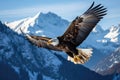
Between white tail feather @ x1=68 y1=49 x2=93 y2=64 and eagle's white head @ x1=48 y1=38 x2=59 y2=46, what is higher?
eagle's white head @ x1=48 y1=38 x2=59 y2=46

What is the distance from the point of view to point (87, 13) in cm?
1603

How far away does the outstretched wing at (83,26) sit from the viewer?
15.6 metres

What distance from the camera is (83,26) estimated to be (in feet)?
53.6

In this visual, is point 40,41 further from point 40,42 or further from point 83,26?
point 83,26

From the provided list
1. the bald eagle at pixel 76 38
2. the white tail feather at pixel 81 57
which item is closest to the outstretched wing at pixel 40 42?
the bald eagle at pixel 76 38

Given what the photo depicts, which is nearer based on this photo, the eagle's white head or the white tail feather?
the eagle's white head

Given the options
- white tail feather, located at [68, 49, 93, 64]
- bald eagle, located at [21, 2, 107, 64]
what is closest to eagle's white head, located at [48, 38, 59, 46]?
bald eagle, located at [21, 2, 107, 64]

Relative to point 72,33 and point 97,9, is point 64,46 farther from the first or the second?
point 97,9

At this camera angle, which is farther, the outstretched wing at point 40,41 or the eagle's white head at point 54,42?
the outstretched wing at point 40,41

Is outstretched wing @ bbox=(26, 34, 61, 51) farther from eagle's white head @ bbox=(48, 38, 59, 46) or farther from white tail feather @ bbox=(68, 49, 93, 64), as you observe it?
white tail feather @ bbox=(68, 49, 93, 64)

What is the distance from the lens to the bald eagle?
15.6 meters

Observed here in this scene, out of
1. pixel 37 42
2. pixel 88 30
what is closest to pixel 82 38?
pixel 88 30

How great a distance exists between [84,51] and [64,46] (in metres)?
1.04

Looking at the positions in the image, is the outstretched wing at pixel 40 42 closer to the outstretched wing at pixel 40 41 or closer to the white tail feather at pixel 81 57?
the outstretched wing at pixel 40 41
